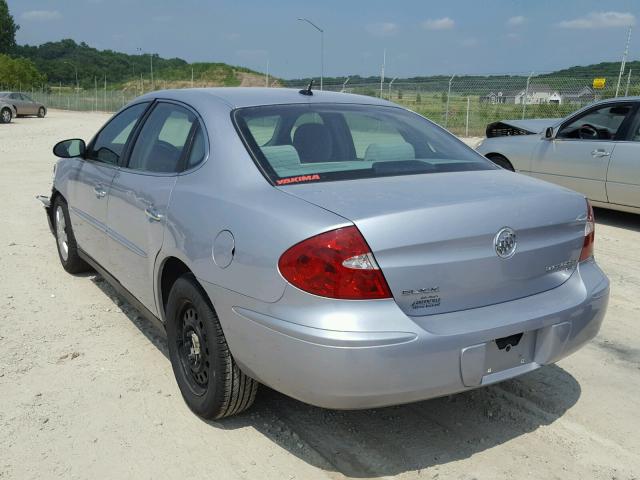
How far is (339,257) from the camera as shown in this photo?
2.40 metres

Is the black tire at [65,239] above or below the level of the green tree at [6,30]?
below

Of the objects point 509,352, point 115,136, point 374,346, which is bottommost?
point 509,352

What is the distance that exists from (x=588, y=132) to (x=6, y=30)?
399ft

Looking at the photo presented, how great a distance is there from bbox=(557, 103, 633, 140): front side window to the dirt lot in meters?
3.97

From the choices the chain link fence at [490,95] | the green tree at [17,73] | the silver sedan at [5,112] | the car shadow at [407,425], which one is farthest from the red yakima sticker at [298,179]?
the green tree at [17,73]

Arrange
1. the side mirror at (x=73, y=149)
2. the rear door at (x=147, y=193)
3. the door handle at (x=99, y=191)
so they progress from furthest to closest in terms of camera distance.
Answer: the side mirror at (x=73, y=149)
the door handle at (x=99, y=191)
the rear door at (x=147, y=193)

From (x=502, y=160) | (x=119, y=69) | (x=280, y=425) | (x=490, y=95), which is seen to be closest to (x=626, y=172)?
(x=502, y=160)

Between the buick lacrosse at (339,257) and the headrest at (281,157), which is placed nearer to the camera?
the buick lacrosse at (339,257)

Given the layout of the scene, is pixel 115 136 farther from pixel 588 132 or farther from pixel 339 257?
pixel 588 132

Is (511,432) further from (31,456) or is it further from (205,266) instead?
(31,456)

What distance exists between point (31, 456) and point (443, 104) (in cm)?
2415

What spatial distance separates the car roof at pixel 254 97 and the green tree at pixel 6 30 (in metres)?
122

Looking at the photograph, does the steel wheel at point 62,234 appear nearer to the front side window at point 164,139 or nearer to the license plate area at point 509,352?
the front side window at point 164,139

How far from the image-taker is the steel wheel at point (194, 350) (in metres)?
3.07
